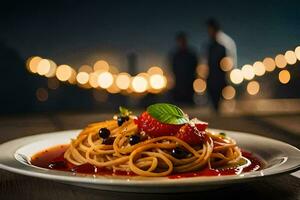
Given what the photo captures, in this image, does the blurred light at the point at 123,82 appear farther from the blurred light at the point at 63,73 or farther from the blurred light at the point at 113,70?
the blurred light at the point at 113,70

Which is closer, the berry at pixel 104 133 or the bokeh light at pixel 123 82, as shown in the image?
the berry at pixel 104 133

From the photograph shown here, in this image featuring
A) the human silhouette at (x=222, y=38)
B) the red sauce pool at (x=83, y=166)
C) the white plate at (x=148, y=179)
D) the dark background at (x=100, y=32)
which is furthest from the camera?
the dark background at (x=100, y=32)

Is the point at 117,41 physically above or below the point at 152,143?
above

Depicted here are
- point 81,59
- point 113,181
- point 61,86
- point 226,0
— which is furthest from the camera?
point 81,59

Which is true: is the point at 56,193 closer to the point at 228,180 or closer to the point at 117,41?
the point at 228,180

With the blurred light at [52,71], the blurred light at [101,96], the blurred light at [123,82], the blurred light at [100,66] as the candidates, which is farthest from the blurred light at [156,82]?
the blurred light at [100,66]

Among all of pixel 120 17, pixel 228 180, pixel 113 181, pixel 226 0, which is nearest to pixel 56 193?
pixel 113 181

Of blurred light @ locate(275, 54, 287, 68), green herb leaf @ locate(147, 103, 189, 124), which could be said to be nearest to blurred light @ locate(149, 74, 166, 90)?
green herb leaf @ locate(147, 103, 189, 124)
